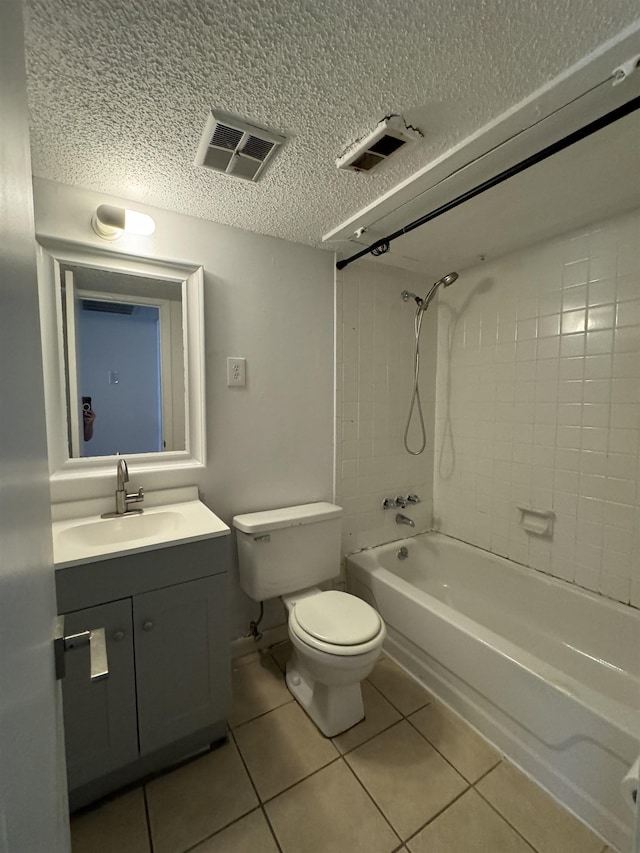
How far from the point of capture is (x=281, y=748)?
4.29 ft

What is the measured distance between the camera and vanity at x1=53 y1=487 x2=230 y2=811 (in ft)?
3.44

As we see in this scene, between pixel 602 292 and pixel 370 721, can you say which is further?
pixel 602 292

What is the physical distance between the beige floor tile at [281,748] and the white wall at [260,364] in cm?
44

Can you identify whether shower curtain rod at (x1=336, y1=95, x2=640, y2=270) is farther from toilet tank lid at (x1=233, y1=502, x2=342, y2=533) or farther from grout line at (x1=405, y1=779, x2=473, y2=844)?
grout line at (x1=405, y1=779, x2=473, y2=844)

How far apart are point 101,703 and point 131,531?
54cm

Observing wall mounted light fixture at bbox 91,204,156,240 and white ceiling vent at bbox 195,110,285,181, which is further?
wall mounted light fixture at bbox 91,204,156,240

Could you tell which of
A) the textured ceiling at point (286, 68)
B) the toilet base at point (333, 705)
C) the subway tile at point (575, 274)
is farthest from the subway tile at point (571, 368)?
the toilet base at point (333, 705)

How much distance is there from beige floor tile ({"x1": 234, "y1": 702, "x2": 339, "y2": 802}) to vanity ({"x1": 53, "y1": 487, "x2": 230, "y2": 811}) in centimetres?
13

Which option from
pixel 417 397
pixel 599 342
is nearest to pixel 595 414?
pixel 599 342

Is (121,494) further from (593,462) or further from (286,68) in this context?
(593,462)

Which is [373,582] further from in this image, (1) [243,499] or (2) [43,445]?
(2) [43,445]

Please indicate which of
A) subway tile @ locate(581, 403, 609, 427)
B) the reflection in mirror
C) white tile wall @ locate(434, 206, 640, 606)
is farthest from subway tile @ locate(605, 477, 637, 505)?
the reflection in mirror

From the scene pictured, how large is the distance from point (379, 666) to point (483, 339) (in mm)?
1867

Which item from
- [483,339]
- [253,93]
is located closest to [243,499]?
[253,93]
